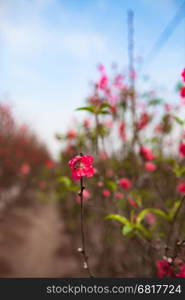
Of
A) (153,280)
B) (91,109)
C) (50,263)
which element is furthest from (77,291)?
(50,263)

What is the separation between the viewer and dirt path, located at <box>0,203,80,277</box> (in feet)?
14.0

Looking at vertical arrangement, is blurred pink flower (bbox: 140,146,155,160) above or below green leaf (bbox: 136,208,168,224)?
above

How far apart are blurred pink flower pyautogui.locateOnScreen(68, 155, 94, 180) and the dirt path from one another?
3.98 meters

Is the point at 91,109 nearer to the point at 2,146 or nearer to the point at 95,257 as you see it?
the point at 95,257

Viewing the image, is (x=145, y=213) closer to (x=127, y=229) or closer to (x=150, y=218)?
(x=127, y=229)

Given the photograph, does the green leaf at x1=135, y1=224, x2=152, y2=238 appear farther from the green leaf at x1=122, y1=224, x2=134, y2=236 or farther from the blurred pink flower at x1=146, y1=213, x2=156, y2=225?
the blurred pink flower at x1=146, y1=213, x2=156, y2=225

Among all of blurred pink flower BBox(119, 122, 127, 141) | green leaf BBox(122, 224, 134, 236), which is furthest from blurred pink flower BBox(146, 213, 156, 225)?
green leaf BBox(122, 224, 134, 236)

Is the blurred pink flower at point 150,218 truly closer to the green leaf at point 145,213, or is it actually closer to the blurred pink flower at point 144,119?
the blurred pink flower at point 144,119

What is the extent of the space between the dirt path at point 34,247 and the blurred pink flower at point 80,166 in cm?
398

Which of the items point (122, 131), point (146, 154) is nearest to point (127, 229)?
point (146, 154)

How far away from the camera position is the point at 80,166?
0.84 m

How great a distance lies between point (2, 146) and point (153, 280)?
7.61 m

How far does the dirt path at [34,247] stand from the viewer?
426 centimetres

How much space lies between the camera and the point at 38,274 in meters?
4.17
